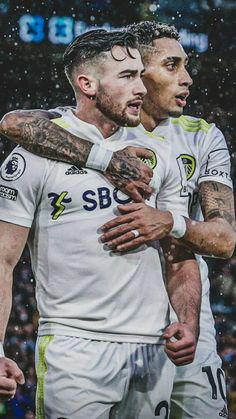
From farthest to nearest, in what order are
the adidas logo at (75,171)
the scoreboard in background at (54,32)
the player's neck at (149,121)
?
the scoreboard in background at (54,32) → the player's neck at (149,121) → the adidas logo at (75,171)

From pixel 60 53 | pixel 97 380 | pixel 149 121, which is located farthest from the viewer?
pixel 60 53

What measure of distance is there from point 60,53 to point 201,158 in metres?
2.22

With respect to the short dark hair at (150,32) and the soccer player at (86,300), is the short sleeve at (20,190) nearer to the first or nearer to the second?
the soccer player at (86,300)

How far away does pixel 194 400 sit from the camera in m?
2.29

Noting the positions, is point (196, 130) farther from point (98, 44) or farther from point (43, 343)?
point (43, 343)

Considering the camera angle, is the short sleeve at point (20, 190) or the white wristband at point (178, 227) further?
the white wristband at point (178, 227)

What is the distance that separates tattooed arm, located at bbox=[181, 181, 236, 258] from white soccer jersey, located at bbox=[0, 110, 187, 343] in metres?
0.17

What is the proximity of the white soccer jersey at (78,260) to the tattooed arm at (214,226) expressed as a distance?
0.17 m

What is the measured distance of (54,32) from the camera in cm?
447

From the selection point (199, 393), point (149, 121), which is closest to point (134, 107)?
point (149, 121)

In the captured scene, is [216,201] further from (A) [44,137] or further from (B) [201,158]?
(A) [44,137]

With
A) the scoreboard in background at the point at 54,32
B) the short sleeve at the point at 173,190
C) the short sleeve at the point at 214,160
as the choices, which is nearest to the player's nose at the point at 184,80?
the short sleeve at the point at 214,160

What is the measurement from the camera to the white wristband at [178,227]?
2141 mm

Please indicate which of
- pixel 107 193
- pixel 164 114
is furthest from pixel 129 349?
pixel 164 114
